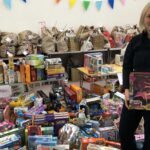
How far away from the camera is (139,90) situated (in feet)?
6.60

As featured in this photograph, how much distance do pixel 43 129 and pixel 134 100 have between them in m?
1.14

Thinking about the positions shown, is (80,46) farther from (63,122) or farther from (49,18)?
(63,122)

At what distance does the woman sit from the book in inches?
1.9

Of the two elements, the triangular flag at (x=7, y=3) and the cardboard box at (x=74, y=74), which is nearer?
the triangular flag at (x=7, y=3)

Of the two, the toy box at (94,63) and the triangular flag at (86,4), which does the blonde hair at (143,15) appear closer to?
the toy box at (94,63)

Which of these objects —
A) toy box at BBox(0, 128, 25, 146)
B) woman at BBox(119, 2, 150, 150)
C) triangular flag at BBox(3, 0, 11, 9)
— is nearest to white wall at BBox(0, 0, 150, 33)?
triangular flag at BBox(3, 0, 11, 9)

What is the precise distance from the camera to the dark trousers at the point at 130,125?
211 centimetres

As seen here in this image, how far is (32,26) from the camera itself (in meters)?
4.64

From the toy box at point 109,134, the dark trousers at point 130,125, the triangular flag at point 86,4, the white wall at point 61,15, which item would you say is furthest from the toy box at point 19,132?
the triangular flag at point 86,4

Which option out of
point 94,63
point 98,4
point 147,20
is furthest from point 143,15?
point 98,4

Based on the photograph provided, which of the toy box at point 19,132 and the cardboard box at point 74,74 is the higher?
the cardboard box at point 74,74

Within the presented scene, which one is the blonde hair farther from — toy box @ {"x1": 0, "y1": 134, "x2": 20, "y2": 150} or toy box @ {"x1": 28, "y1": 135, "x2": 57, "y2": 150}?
toy box @ {"x1": 0, "y1": 134, "x2": 20, "y2": 150}

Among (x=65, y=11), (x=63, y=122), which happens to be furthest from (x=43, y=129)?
(x=65, y=11)

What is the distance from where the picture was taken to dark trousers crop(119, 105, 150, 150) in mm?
2107
